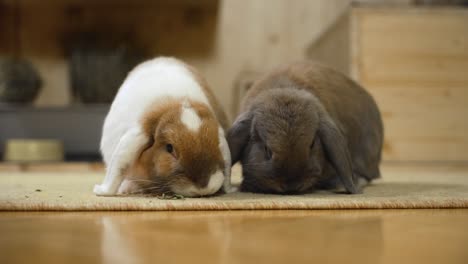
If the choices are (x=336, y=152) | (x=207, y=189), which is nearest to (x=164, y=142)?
(x=207, y=189)

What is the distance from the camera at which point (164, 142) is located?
1654 mm

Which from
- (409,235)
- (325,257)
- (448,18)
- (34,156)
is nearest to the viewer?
(325,257)

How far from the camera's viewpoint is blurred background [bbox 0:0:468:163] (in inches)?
138

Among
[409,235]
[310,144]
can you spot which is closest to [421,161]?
[310,144]

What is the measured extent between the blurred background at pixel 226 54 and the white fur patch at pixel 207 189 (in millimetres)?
2035

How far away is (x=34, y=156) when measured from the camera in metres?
3.80

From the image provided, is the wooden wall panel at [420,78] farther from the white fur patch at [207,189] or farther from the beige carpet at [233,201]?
the white fur patch at [207,189]

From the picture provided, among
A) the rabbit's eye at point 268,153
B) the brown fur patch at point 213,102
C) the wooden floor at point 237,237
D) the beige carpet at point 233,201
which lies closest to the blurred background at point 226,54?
the brown fur patch at point 213,102

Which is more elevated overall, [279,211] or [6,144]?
[279,211]

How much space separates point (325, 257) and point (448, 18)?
2999 mm

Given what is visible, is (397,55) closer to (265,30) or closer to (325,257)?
(265,30)

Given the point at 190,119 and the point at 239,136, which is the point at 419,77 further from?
the point at 190,119

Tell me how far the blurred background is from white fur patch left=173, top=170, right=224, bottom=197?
6.68 feet

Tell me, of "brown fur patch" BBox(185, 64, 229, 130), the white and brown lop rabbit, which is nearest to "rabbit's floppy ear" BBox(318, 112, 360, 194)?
the white and brown lop rabbit
